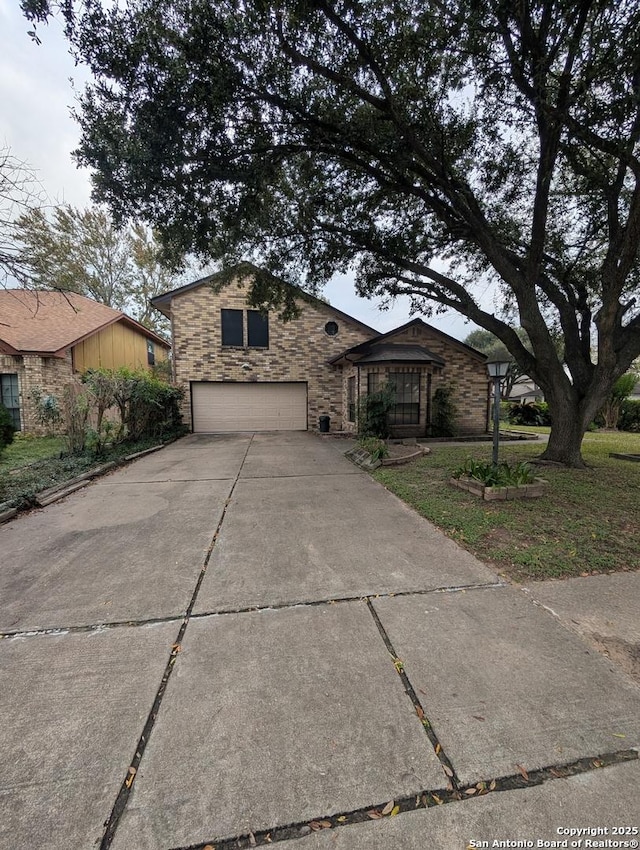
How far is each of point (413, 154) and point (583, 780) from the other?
7796 millimetres

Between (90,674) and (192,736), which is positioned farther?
(90,674)

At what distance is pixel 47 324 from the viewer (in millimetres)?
13406

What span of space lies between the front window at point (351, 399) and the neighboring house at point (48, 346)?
27.5ft

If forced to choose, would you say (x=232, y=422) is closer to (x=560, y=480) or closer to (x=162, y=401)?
(x=162, y=401)

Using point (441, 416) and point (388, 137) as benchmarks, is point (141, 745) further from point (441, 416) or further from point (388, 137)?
point (441, 416)

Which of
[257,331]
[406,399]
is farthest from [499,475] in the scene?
[257,331]

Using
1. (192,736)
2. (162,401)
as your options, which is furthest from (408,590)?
(162,401)

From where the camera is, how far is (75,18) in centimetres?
440

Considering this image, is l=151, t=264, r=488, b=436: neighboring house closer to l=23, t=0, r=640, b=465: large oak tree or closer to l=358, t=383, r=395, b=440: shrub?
l=358, t=383, r=395, b=440: shrub

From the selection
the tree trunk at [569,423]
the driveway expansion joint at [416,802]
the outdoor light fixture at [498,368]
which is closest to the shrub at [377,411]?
the tree trunk at [569,423]

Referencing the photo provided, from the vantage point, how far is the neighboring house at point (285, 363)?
1264cm

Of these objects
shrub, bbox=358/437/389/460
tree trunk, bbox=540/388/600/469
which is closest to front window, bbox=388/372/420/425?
shrub, bbox=358/437/389/460

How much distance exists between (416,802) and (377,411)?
9.38 meters

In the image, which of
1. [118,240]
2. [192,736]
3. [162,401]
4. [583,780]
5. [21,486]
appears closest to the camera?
[583,780]
